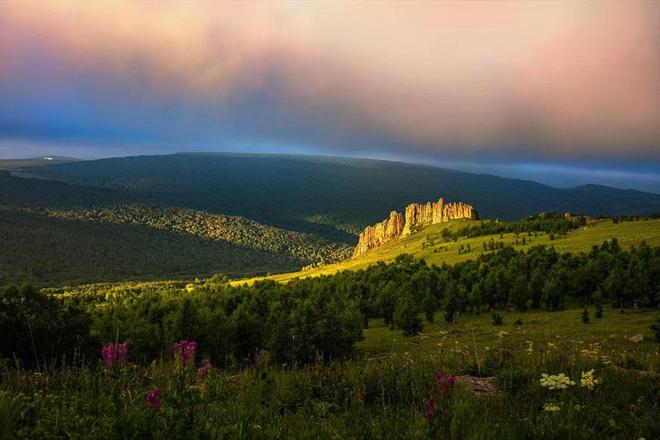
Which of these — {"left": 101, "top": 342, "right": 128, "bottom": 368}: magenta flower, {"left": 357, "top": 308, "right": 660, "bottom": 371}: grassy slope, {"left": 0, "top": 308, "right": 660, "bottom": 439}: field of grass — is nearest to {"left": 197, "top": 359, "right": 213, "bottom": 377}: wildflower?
{"left": 0, "top": 308, "right": 660, "bottom": 439}: field of grass

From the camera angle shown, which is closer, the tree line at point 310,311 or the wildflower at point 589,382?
the wildflower at point 589,382

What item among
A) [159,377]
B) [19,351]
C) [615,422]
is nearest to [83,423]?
[159,377]

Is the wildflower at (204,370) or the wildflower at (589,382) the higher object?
the wildflower at (589,382)

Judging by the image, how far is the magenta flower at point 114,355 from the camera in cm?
767

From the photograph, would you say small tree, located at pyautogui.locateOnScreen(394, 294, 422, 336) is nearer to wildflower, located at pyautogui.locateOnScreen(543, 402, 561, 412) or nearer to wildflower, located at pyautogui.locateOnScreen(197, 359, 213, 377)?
wildflower, located at pyautogui.locateOnScreen(197, 359, 213, 377)

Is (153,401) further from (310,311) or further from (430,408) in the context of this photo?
(310,311)

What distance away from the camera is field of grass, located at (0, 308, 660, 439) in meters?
5.33

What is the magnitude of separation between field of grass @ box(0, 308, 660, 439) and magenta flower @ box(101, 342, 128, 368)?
0.15 meters

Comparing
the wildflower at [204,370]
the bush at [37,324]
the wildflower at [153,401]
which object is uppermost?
the wildflower at [153,401]

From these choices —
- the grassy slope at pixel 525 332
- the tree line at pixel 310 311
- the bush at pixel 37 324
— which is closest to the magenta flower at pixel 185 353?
the tree line at pixel 310 311

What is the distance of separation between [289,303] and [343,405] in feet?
311

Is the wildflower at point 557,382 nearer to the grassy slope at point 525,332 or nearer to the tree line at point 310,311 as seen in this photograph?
the tree line at point 310,311

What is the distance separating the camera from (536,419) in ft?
20.7

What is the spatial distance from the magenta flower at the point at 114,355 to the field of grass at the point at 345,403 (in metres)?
0.15
